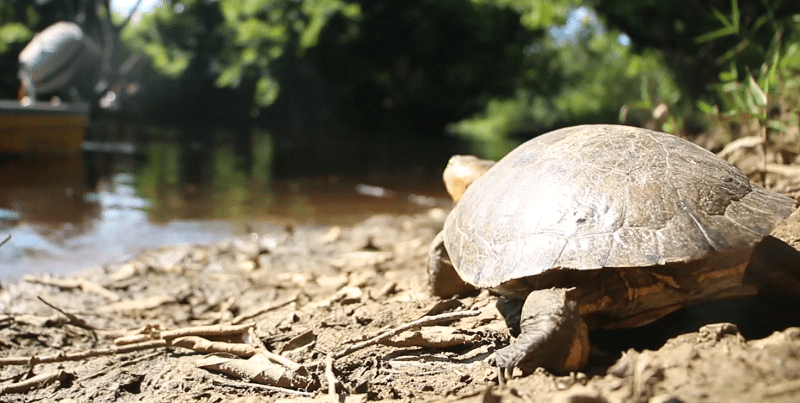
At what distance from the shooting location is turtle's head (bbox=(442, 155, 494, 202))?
3.30 meters

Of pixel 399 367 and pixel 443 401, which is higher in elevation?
pixel 399 367

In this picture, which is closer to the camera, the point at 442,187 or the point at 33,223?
the point at 33,223

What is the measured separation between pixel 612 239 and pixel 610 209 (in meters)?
0.13

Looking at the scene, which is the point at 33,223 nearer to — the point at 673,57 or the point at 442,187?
the point at 442,187

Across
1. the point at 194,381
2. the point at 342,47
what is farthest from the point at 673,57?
the point at 342,47

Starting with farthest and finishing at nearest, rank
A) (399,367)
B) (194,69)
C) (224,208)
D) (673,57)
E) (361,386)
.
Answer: (194,69) < (673,57) < (224,208) < (399,367) < (361,386)

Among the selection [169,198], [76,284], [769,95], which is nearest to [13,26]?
[169,198]

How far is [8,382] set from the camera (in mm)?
2400

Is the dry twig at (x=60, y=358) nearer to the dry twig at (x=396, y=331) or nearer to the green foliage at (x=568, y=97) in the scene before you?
the dry twig at (x=396, y=331)

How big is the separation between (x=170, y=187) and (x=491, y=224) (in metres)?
7.45

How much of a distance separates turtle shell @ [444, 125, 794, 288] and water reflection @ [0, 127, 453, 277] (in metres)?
3.60

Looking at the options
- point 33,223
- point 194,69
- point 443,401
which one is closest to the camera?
point 443,401

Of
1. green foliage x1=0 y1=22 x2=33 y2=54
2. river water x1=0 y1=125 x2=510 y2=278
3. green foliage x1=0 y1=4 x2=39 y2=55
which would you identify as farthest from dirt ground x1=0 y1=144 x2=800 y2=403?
green foliage x1=0 y1=4 x2=39 y2=55

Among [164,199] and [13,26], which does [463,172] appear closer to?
[164,199]
